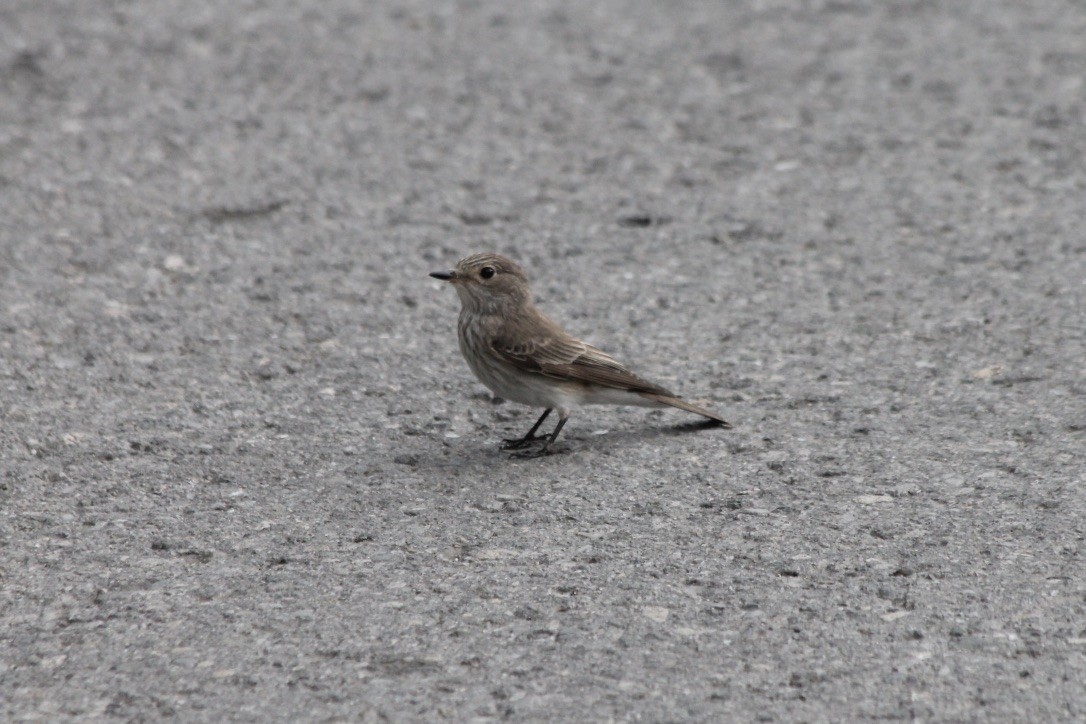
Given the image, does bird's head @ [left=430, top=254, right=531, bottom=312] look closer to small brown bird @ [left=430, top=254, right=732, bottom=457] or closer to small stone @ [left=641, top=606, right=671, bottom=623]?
small brown bird @ [left=430, top=254, right=732, bottom=457]

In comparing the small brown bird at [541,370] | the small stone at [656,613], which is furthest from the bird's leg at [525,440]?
the small stone at [656,613]

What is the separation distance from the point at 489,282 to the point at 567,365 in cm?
59

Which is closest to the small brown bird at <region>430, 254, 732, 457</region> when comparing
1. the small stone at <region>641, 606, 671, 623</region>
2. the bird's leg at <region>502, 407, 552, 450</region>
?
the bird's leg at <region>502, 407, 552, 450</region>

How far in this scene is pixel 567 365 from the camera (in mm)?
6254

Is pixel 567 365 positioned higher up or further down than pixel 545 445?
higher up

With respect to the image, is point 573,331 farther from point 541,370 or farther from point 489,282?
point 541,370

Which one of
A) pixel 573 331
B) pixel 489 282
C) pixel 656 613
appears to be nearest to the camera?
pixel 656 613

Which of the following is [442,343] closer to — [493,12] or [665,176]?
[665,176]

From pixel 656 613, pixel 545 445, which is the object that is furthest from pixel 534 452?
pixel 656 613

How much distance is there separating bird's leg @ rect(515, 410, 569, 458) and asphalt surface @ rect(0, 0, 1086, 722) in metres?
0.09

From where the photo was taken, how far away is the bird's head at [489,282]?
6543 mm

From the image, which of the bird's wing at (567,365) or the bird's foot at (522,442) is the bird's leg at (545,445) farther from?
the bird's wing at (567,365)

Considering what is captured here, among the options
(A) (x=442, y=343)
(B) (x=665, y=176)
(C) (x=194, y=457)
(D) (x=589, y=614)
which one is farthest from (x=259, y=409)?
(B) (x=665, y=176)

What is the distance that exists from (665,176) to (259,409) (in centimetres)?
348
